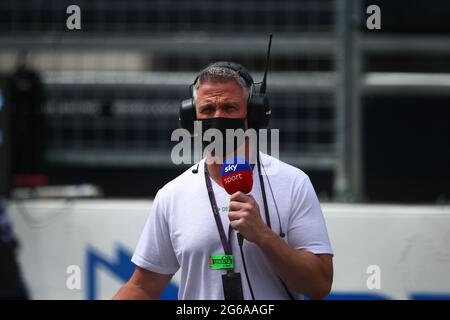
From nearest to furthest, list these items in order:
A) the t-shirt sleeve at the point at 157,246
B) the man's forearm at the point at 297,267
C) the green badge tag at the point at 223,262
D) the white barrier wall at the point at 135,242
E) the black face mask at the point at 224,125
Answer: the man's forearm at the point at 297,267
the green badge tag at the point at 223,262
the black face mask at the point at 224,125
the t-shirt sleeve at the point at 157,246
the white barrier wall at the point at 135,242

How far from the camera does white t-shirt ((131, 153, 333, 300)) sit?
2270 millimetres

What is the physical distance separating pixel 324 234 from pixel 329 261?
81 mm

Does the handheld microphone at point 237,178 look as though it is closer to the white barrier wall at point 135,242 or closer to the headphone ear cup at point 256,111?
the headphone ear cup at point 256,111

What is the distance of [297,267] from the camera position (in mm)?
2176

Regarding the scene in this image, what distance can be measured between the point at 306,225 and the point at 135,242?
2.02 metres

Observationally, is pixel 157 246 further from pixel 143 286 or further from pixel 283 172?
pixel 283 172

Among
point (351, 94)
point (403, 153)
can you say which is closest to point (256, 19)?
point (351, 94)

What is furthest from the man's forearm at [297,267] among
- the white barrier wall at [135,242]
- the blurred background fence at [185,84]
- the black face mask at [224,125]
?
the blurred background fence at [185,84]

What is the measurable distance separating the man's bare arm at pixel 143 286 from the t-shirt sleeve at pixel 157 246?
33mm

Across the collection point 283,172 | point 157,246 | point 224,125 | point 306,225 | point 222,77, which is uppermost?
point 222,77

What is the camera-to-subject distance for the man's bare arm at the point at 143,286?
250 centimetres

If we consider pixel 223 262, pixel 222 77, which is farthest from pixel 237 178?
pixel 222 77

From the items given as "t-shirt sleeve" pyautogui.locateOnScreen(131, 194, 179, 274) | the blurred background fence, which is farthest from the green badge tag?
the blurred background fence
